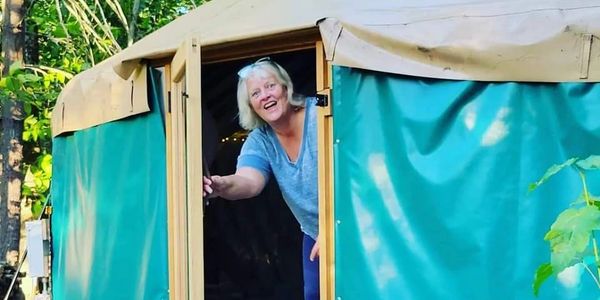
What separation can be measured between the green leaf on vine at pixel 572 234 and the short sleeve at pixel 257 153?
244 cm

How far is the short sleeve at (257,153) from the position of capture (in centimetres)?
425

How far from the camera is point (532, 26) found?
2.79m

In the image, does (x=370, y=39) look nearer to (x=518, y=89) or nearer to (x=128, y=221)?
(x=518, y=89)

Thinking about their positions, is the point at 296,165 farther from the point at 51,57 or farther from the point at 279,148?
the point at 51,57

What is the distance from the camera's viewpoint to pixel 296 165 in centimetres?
413

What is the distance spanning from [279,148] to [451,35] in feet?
4.96

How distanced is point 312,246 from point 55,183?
228 cm

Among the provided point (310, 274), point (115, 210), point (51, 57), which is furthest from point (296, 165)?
point (51, 57)

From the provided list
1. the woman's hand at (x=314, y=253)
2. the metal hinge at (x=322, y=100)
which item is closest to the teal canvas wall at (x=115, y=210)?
the woman's hand at (x=314, y=253)

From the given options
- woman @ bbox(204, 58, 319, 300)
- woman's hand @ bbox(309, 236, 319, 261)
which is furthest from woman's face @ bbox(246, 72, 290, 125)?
woman's hand @ bbox(309, 236, 319, 261)

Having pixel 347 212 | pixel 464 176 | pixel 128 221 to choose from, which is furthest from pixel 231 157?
pixel 464 176

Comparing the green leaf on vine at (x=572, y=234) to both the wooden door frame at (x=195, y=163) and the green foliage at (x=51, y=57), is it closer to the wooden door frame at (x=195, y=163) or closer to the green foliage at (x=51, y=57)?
the wooden door frame at (x=195, y=163)

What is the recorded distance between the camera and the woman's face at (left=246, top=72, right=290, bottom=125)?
4020 mm

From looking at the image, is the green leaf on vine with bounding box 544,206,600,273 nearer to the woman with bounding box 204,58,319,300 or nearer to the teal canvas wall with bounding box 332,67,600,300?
the teal canvas wall with bounding box 332,67,600,300
